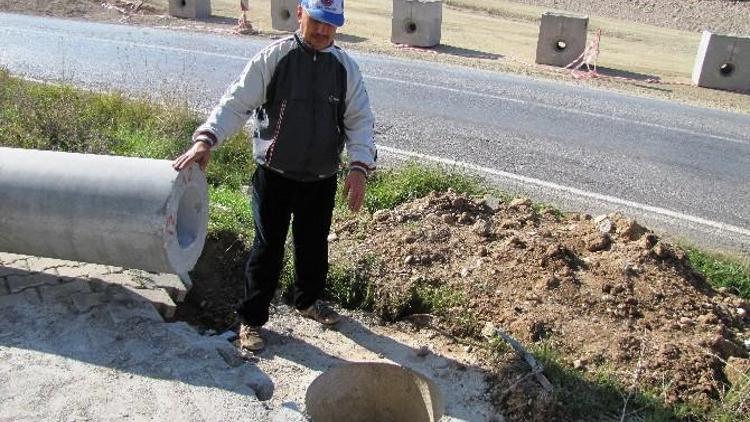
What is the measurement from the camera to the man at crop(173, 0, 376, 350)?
10.7 feet

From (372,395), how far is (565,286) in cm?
137

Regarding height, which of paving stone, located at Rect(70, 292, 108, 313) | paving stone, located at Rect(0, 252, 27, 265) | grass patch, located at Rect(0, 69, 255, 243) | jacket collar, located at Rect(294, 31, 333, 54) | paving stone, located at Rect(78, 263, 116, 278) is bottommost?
paving stone, located at Rect(70, 292, 108, 313)

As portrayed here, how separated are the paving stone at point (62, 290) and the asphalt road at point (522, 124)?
3575 millimetres

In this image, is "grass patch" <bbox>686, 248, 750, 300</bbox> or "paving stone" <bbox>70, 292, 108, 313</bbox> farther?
"grass patch" <bbox>686, 248, 750, 300</bbox>

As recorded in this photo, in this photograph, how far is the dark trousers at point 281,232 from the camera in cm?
354

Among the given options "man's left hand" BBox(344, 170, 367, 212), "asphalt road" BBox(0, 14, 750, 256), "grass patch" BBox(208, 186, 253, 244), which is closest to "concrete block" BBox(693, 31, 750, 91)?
"asphalt road" BBox(0, 14, 750, 256)

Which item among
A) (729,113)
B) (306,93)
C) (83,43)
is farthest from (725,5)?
(306,93)

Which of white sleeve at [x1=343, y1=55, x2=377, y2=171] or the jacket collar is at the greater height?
the jacket collar

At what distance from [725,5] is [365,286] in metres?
25.3

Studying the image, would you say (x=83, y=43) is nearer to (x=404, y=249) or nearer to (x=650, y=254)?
(x=404, y=249)

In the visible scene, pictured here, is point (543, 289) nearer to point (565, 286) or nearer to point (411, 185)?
point (565, 286)

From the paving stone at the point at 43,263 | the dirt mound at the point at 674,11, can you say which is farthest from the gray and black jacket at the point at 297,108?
the dirt mound at the point at 674,11

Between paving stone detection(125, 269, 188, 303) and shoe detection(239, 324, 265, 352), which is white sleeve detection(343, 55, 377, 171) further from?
paving stone detection(125, 269, 188, 303)

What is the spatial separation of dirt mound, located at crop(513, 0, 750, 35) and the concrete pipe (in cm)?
2262
